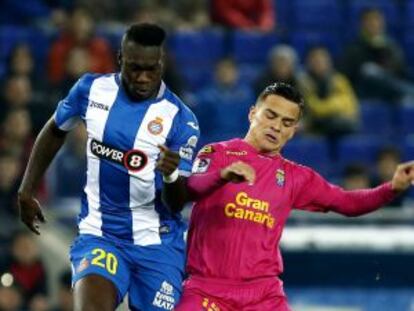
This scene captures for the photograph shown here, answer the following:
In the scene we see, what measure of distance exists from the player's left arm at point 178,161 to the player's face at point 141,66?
253 millimetres

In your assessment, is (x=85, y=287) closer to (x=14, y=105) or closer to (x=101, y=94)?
(x=101, y=94)

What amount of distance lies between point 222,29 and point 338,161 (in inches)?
90.3

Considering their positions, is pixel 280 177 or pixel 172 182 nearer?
pixel 172 182

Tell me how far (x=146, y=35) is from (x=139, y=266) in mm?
1177

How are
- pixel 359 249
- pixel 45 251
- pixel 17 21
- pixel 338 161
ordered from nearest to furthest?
pixel 359 249 → pixel 45 251 → pixel 338 161 → pixel 17 21

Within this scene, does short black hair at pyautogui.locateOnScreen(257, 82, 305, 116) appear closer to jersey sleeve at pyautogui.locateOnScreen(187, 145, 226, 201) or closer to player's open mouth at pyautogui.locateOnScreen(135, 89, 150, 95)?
jersey sleeve at pyautogui.locateOnScreen(187, 145, 226, 201)

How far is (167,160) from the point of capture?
19.4ft

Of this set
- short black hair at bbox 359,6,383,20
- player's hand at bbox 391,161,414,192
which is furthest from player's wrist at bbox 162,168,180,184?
short black hair at bbox 359,6,383,20

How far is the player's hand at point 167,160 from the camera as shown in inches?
233

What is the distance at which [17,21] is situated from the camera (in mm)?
13828

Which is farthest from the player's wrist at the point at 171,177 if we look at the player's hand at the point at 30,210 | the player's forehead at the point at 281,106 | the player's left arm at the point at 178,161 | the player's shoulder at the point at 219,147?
the player's hand at the point at 30,210

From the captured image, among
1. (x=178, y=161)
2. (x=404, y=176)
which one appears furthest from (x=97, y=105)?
(x=404, y=176)

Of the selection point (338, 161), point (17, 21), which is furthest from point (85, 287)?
point (17, 21)

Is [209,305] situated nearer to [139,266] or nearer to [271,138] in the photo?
[139,266]
